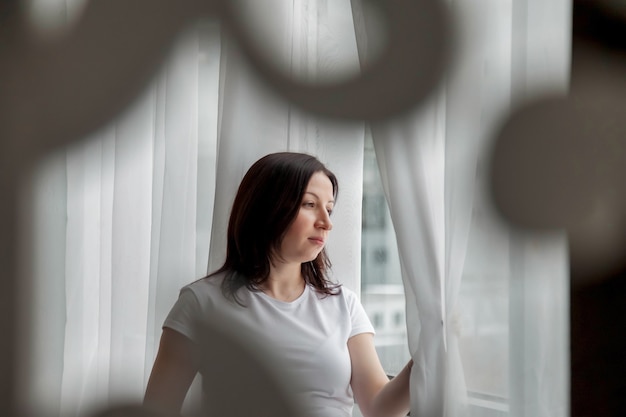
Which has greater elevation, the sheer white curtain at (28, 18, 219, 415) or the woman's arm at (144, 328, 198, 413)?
the sheer white curtain at (28, 18, 219, 415)

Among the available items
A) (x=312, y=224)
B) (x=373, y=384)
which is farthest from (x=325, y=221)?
(x=373, y=384)

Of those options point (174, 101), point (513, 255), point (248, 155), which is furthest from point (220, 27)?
point (513, 255)

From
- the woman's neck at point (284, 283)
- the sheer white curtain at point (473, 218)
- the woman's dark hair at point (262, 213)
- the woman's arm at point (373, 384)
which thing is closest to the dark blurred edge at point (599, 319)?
the sheer white curtain at point (473, 218)

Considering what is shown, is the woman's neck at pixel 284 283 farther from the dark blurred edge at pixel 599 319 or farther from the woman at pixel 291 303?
the dark blurred edge at pixel 599 319

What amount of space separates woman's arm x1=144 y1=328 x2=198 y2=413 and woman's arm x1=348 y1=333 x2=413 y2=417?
0.83 feet

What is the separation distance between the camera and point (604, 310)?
2.13 feet

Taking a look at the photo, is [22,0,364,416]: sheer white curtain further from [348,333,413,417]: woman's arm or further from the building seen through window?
[348,333,413,417]: woman's arm

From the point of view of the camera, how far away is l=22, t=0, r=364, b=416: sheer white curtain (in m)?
0.63

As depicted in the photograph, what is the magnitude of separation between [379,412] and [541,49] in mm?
486

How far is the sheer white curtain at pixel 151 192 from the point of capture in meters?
0.63

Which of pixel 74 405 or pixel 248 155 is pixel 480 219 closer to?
pixel 248 155

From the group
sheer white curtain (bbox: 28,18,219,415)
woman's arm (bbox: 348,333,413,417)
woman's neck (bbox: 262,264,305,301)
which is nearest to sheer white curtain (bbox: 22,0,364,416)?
sheer white curtain (bbox: 28,18,219,415)

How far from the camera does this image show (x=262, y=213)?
3.20ft

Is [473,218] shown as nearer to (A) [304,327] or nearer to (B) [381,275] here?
(B) [381,275]
